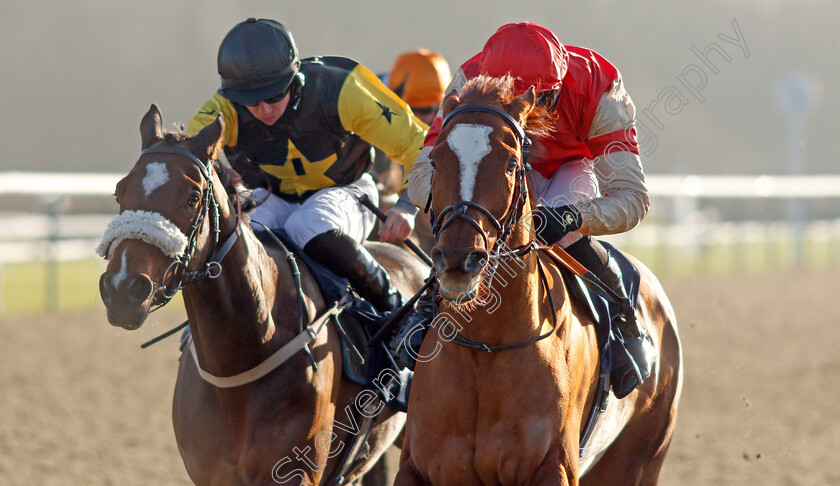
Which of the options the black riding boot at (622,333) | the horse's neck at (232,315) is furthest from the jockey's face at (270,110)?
the black riding boot at (622,333)

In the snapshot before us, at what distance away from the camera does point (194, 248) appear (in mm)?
2828

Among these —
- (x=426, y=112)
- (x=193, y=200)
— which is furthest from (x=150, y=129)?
(x=426, y=112)

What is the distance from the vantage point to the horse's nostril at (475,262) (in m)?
2.23

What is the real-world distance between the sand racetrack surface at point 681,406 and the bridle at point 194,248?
6.73 feet

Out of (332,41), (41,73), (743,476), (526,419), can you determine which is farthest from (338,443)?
(41,73)

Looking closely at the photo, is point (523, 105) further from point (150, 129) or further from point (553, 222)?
point (150, 129)

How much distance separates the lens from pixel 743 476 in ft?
18.6

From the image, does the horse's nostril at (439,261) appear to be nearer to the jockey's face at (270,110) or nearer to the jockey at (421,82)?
the jockey's face at (270,110)

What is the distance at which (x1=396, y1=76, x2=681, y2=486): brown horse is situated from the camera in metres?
2.38


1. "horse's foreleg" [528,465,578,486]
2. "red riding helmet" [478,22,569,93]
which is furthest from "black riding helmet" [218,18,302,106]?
"horse's foreleg" [528,465,578,486]

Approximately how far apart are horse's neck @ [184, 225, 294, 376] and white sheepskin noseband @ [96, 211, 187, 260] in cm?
36

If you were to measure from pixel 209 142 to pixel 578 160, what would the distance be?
47.5 inches

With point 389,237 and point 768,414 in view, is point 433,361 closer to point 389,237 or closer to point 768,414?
point 389,237

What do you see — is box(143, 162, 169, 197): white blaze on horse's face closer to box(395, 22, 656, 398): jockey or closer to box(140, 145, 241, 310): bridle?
box(140, 145, 241, 310): bridle
